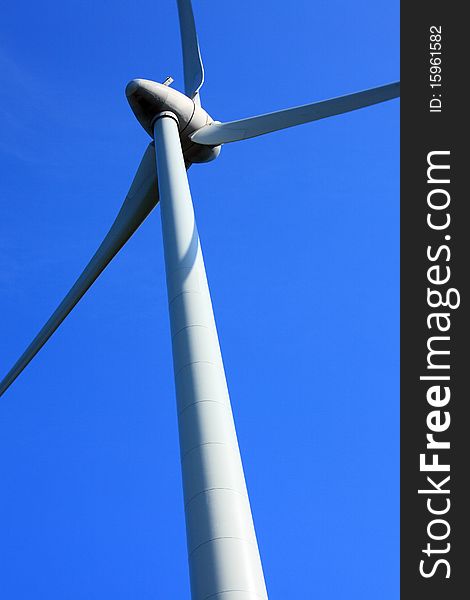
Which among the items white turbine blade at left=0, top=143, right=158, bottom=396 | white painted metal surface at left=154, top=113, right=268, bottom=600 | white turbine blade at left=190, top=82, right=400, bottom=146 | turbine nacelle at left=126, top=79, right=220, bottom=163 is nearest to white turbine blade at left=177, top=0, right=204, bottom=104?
turbine nacelle at left=126, top=79, right=220, bottom=163

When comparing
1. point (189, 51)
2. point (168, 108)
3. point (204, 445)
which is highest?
point (189, 51)

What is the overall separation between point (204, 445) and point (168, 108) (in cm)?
1372

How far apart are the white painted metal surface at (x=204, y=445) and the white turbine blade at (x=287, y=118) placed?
15.6 ft

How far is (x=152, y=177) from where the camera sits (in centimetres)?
2397

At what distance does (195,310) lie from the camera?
591 inches

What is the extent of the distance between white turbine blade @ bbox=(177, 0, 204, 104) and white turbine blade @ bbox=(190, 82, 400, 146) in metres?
2.34

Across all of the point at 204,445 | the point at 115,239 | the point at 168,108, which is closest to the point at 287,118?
the point at 168,108

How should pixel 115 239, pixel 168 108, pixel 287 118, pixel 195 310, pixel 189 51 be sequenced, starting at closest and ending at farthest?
1. pixel 195 310
2. pixel 287 118
3. pixel 115 239
4. pixel 168 108
5. pixel 189 51

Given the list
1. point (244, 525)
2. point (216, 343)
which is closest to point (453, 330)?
point (216, 343)

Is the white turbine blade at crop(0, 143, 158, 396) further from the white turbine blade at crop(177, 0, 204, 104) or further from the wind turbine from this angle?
the white turbine blade at crop(177, 0, 204, 104)

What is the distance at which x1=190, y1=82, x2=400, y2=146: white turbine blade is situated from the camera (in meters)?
18.5

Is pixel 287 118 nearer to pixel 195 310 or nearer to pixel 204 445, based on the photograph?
pixel 195 310

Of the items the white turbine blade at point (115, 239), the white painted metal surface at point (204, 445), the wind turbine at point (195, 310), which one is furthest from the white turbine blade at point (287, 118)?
the white painted metal surface at point (204, 445)

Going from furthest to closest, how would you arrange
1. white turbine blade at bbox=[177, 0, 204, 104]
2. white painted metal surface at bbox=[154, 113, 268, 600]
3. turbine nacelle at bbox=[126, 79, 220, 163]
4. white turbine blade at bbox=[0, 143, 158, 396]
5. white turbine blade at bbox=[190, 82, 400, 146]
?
white turbine blade at bbox=[177, 0, 204, 104]
turbine nacelle at bbox=[126, 79, 220, 163]
white turbine blade at bbox=[0, 143, 158, 396]
white turbine blade at bbox=[190, 82, 400, 146]
white painted metal surface at bbox=[154, 113, 268, 600]
